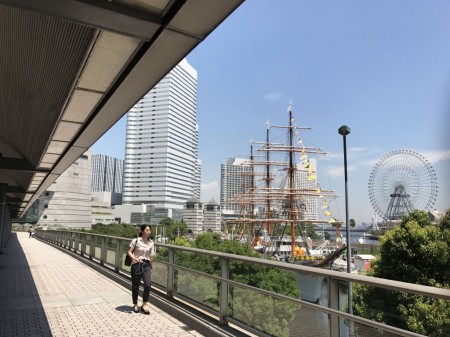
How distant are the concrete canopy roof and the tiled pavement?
3.76 meters

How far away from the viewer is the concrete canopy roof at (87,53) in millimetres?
3748

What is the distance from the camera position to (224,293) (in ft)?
19.6

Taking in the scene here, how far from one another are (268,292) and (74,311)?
4345 millimetres

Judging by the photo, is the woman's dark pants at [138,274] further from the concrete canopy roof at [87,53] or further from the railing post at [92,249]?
the railing post at [92,249]

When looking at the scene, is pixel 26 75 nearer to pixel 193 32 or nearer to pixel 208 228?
pixel 193 32

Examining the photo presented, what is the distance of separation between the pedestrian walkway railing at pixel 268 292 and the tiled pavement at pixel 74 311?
26.6 inches

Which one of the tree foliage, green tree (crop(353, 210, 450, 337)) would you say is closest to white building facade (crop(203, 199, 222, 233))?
green tree (crop(353, 210, 450, 337))

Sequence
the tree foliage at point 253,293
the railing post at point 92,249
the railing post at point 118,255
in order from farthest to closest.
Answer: the railing post at point 92,249
the railing post at point 118,255
the tree foliage at point 253,293

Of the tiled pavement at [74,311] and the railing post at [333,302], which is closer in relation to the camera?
the railing post at [333,302]

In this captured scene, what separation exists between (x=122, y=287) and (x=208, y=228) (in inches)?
7047

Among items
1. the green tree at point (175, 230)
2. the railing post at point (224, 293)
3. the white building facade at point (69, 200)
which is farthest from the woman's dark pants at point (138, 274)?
the green tree at point (175, 230)

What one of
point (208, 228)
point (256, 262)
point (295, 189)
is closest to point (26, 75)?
point (256, 262)

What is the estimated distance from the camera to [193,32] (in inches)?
160

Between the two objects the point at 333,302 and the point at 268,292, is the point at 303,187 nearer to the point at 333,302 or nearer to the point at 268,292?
the point at 268,292
